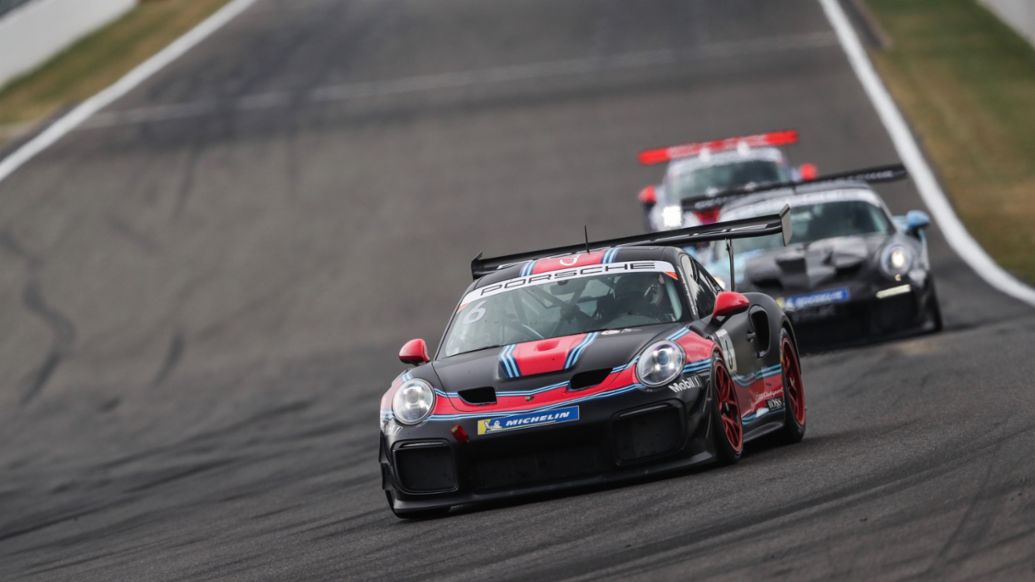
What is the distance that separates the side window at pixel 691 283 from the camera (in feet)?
32.1

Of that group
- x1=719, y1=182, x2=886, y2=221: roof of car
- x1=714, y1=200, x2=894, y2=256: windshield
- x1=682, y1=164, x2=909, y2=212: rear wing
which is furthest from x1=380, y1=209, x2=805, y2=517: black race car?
x1=719, y1=182, x2=886, y2=221: roof of car

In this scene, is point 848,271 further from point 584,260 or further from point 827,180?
point 584,260

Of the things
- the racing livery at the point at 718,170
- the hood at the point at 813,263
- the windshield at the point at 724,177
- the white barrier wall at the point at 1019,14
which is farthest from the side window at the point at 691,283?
the white barrier wall at the point at 1019,14

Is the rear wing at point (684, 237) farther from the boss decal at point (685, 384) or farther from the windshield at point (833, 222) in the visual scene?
the windshield at point (833, 222)

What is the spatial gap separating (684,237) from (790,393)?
110 cm

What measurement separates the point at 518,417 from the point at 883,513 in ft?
6.91

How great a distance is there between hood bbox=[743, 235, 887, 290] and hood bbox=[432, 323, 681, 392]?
6502mm

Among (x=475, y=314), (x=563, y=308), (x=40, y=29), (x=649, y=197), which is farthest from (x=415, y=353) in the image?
(x=40, y=29)

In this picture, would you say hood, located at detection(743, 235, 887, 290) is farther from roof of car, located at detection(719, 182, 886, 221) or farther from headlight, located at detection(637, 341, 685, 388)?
headlight, located at detection(637, 341, 685, 388)

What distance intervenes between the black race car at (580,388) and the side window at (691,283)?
0.02 meters

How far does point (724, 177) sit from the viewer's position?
22859mm

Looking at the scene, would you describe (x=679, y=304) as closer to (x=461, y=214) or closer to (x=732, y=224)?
(x=732, y=224)

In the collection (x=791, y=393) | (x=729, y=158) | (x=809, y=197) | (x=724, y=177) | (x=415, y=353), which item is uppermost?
(x=415, y=353)

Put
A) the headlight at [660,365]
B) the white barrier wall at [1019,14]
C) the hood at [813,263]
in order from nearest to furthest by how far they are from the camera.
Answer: the headlight at [660,365]
the hood at [813,263]
the white barrier wall at [1019,14]
